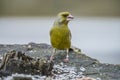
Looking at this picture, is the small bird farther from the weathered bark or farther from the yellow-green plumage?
the weathered bark

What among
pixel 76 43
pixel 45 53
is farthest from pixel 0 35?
pixel 45 53

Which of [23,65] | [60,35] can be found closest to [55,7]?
[60,35]

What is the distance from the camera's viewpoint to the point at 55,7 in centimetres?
668

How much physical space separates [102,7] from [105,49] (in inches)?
42.8

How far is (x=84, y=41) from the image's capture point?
601cm

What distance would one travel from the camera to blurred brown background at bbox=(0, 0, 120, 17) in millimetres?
6582

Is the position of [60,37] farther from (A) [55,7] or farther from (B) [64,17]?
(A) [55,7]

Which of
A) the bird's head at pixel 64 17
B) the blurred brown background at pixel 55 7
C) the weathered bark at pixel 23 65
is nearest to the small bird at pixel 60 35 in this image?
the bird's head at pixel 64 17

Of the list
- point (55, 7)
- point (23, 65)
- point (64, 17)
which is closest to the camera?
point (23, 65)

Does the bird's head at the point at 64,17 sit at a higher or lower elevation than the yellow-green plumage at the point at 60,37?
higher

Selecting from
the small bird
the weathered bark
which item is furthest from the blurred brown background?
the weathered bark

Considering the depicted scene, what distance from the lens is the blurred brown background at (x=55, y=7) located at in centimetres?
658

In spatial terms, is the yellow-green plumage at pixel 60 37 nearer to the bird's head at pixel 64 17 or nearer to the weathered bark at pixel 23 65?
the bird's head at pixel 64 17

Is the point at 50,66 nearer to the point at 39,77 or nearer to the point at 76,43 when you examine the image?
the point at 39,77
